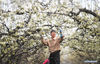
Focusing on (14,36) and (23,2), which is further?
(23,2)

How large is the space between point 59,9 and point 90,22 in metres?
1.46

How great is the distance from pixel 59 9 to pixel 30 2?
4.42 ft

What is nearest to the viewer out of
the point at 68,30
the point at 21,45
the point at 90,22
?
the point at 90,22

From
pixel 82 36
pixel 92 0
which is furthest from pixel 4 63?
pixel 92 0

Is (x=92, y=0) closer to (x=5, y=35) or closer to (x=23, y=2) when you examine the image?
(x=23, y=2)

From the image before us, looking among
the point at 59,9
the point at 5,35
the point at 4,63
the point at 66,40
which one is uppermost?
the point at 59,9

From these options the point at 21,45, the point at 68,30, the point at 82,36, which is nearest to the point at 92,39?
the point at 82,36

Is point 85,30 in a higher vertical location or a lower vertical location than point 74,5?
lower

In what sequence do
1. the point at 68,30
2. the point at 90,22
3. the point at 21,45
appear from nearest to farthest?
the point at 90,22 < the point at 21,45 < the point at 68,30

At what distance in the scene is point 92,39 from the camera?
8.28 meters

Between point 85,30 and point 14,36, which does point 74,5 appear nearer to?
point 85,30

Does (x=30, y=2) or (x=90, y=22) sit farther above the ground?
(x=30, y=2)

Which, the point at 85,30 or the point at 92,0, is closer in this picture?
the point at 85,30

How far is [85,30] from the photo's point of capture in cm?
805
